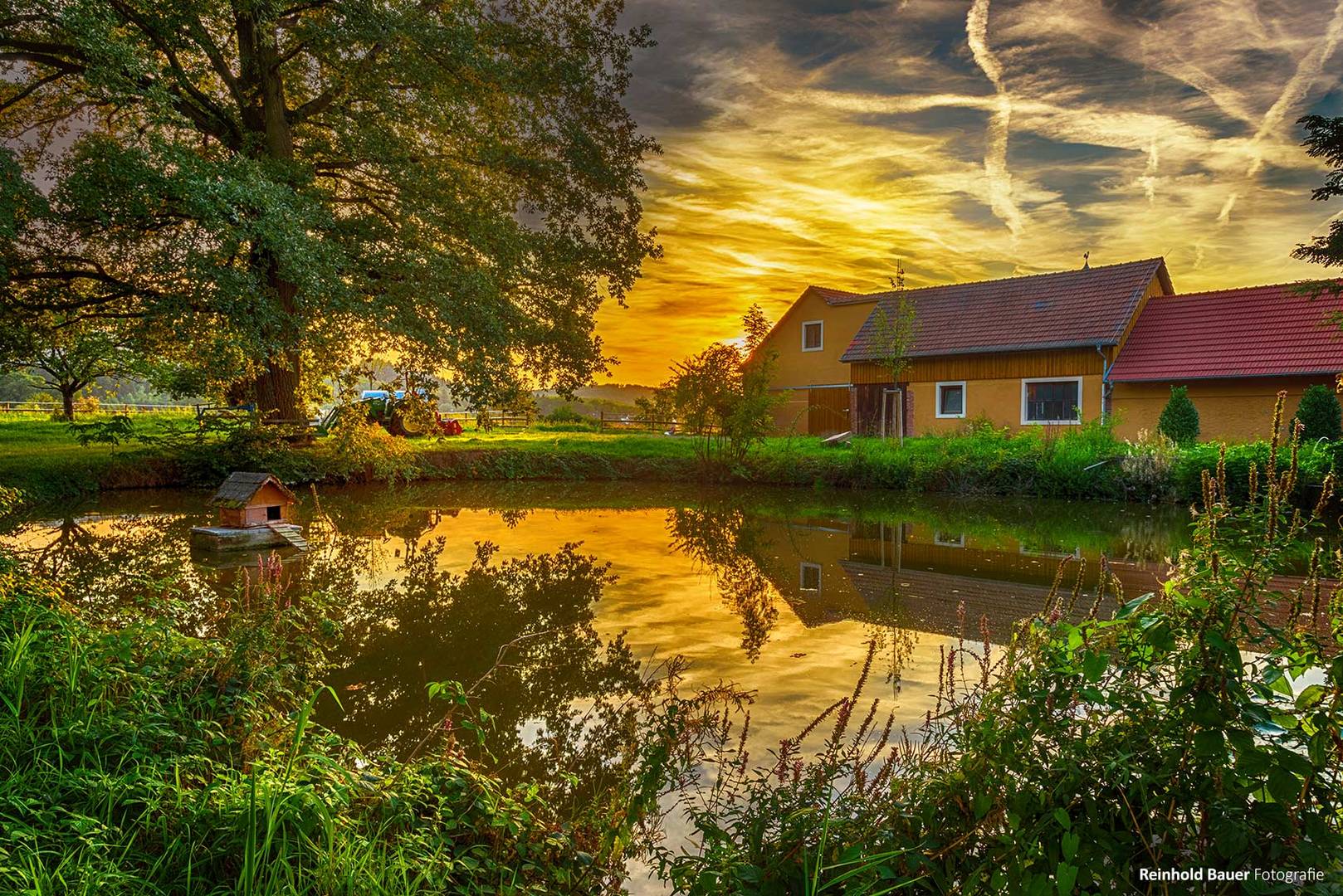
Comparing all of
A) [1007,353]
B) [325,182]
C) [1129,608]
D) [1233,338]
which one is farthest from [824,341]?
[1129,608]

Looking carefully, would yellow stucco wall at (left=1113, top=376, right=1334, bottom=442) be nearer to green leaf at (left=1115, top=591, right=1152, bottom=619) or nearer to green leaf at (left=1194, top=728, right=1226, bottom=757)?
green leaf at (left=1115, top=591, right=1152, bottom=619)

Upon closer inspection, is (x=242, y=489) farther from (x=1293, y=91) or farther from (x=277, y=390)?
(x=1293, y=91)

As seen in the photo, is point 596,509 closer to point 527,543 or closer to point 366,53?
point 527,543

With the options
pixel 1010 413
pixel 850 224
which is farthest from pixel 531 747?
pixel 1010 413

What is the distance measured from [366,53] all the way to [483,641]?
50.4 ft

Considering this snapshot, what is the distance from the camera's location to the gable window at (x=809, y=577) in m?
8.89

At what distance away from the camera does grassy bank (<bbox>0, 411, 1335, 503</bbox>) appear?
16.1 m

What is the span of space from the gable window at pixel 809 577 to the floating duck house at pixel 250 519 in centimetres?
694

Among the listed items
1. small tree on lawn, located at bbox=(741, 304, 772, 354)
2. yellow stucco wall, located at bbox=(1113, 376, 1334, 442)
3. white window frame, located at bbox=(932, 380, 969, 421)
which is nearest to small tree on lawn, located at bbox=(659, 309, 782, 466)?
small tree on lawn, located at bbox=(741, 304, 772, 354)

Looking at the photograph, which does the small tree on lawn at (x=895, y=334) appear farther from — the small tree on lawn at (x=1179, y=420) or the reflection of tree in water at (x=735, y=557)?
the reflection of tree in water at (x=735, y=557)

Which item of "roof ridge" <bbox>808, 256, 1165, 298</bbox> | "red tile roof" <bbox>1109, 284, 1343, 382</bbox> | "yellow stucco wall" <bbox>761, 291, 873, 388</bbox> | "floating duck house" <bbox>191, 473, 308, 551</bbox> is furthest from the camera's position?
"yellow stucco wall" <bbox>761, 291, 873, 388</bbox>

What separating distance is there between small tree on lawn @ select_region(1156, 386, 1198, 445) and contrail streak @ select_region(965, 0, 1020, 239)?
6633 millimetres

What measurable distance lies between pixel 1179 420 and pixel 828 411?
542 inches

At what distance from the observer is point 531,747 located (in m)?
4.34
